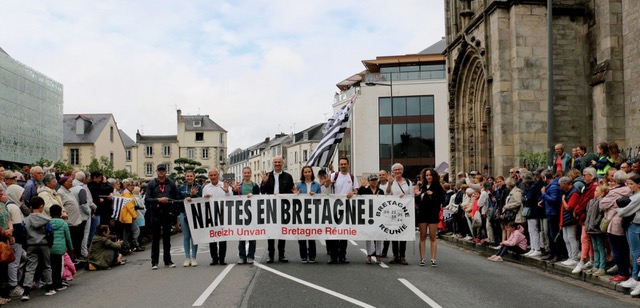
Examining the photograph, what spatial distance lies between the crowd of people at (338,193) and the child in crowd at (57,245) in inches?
0.7

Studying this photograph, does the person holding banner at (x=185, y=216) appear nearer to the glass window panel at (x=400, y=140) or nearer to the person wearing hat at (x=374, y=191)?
the person wearing hat at (x=374, y=191)

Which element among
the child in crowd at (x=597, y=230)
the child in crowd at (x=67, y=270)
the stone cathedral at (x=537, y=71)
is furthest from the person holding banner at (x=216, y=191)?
the stone cathedral at (x=537, y=71)

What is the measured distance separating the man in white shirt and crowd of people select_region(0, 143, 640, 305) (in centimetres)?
2

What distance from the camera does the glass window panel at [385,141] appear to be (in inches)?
2586

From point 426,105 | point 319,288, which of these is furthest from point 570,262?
point 426,105

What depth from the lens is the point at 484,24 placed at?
2944 cm

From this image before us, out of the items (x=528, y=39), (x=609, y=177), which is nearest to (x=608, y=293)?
(x=609, y=177)

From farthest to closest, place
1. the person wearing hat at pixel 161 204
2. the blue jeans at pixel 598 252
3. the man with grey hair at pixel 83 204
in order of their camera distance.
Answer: the man with grey hair at pixel 83 204
the person wearing hat at pixel 161 204
the blue jeans at pixel 598 252

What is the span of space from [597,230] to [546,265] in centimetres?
238

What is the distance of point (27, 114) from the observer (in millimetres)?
58281

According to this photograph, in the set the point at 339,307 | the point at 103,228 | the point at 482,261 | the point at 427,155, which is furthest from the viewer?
the point at 427,155

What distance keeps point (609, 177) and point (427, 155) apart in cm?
5241

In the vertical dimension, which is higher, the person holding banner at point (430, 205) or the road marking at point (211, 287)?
the person holding banner at point (430, 205)

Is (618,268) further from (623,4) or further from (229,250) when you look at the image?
(623,4)
